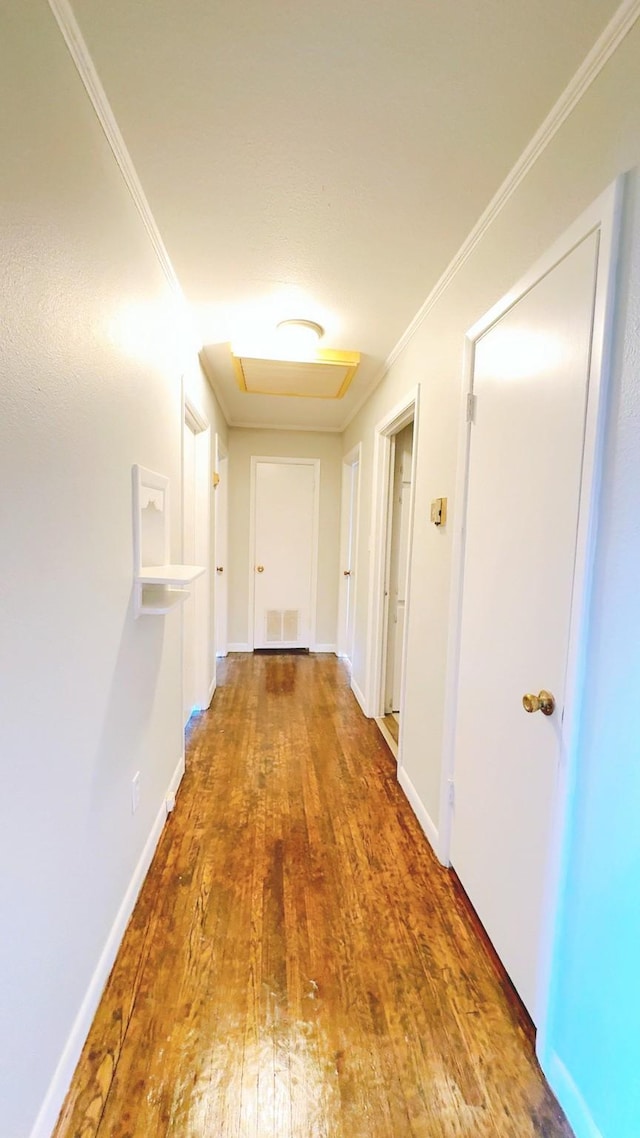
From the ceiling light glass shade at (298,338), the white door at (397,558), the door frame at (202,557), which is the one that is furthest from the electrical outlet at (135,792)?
the ceiling light glass shade at (298,338)

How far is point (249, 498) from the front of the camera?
14.3 ft

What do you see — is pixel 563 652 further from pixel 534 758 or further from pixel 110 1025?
pixel 110 1025

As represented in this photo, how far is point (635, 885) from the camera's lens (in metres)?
0.82

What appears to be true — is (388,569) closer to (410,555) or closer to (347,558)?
(410,555)

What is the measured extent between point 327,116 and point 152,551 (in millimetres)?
1379

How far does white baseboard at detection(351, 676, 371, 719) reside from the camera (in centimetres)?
317

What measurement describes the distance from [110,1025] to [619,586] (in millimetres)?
1657

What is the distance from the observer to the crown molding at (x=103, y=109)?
890 mm

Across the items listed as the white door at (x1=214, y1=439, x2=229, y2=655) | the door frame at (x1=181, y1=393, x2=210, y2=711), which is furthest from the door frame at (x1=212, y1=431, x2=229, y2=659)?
the door frame at (x1=181, y1=393, x2=210, y2=711)

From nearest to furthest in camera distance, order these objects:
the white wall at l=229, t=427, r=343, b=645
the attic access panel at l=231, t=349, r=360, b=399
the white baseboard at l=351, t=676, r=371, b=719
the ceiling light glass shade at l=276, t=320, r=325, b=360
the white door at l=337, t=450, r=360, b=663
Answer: the ceiling light glass shade at l=276, t=320, r=325, b=360 → the attic access panel at l=231, t=349, r=360, b=399 → the white baseboard at l=351, t=676, r=371, b=719 → the white door at l=337, t=450, r=360, b=663 → the white wall at l=229, t=427, r=343, b=645

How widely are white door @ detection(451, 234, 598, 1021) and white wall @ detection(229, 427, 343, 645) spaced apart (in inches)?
117

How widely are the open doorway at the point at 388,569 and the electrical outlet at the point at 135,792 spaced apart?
1.67 metres

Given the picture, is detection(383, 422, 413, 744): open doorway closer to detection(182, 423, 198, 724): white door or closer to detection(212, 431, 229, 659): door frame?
detection(182, 423, 198, 724): white door

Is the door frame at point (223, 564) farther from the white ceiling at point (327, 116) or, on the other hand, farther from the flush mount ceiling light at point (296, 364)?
the white ceiling at point (327, 116)
